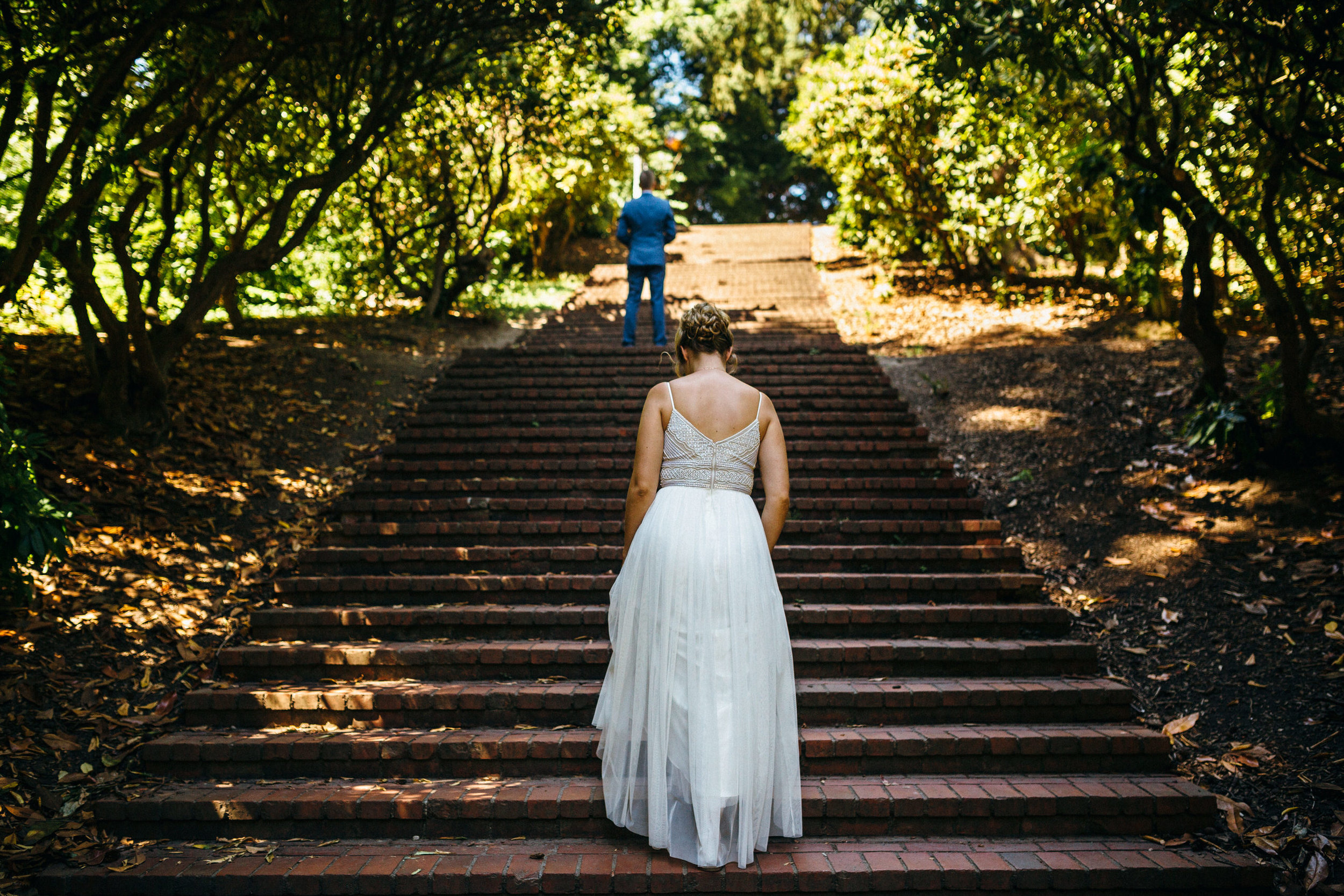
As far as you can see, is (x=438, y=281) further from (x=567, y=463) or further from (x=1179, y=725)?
(x=1179, y=725)

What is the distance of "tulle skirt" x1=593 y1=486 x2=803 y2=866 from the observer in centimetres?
306

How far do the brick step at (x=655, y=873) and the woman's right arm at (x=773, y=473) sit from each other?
1288 mm

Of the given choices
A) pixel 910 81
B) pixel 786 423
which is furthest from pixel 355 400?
pixel 910 81

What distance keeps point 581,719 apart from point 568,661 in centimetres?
36

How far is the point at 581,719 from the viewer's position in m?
3.95

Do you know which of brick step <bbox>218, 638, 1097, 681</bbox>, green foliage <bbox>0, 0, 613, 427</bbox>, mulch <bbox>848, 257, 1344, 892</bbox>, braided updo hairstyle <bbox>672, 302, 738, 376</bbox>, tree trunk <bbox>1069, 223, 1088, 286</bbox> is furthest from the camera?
tree trunk <bbox>1069, 223, 1088, 286</bbox>

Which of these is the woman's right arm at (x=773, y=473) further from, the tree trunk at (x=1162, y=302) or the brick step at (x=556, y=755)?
the tree trunk at (x=1162, y=302)

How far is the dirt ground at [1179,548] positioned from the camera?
3.71 m

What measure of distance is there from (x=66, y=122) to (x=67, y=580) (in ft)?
13.0

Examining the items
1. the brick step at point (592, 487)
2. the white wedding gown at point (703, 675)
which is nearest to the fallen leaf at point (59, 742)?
the brick step at point (592, 487)

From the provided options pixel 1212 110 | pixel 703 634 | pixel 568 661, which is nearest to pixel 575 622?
pixel 568 661

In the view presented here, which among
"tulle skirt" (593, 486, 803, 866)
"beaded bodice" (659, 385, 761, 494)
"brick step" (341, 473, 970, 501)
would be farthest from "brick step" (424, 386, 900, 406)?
"tulle skirt" (593, 486, 803, 866)

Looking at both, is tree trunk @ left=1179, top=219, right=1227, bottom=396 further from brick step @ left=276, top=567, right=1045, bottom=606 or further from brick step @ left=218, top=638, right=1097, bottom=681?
brick step @ left=218, top=638, right=1097, bottom=681

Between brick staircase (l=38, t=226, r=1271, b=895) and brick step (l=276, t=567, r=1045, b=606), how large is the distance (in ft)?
0.05
